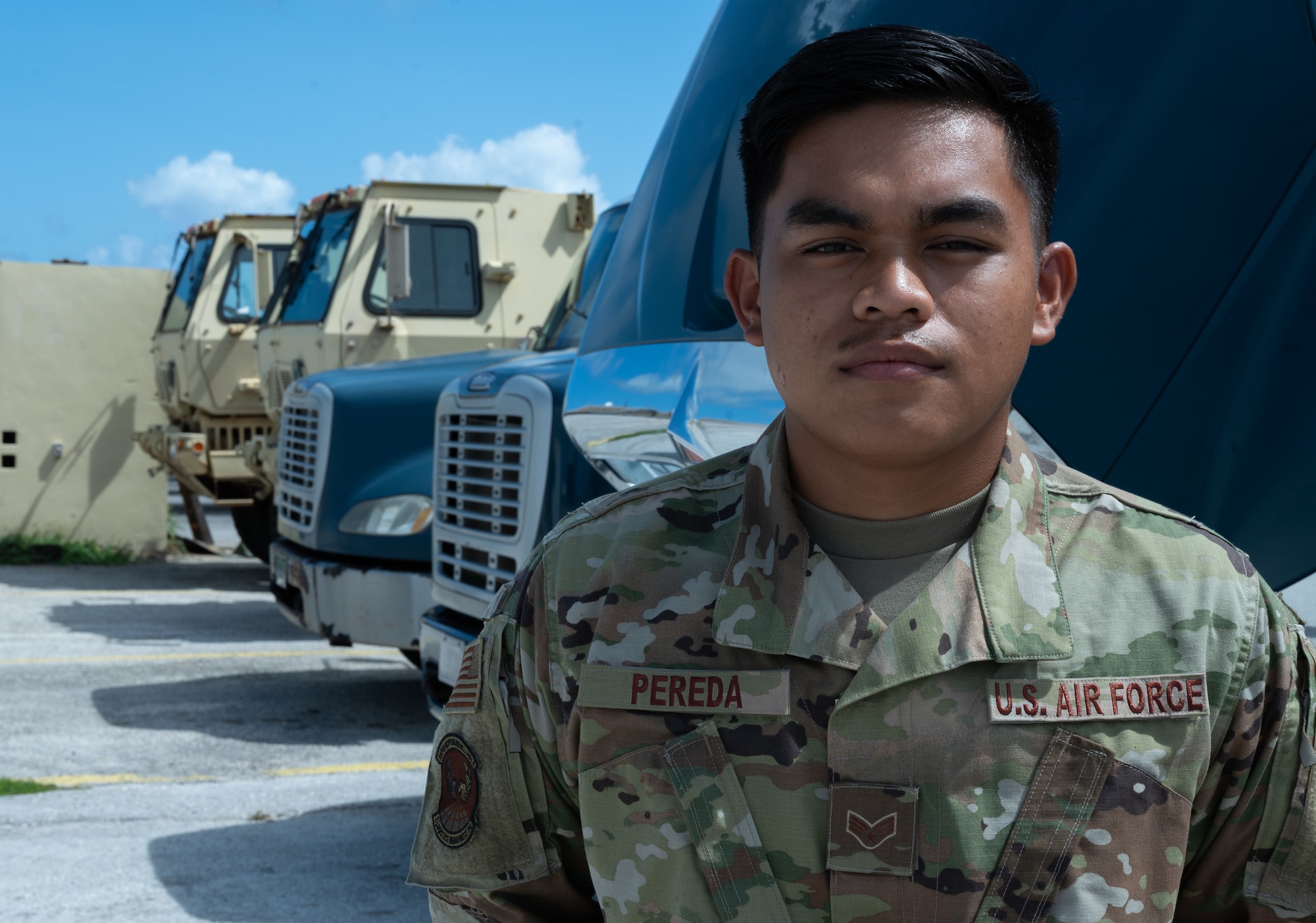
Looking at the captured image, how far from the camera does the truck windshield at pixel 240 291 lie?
10750 mm

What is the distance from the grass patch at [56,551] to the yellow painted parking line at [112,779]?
761 cm

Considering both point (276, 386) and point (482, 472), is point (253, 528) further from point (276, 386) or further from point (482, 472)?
point (482, 472)

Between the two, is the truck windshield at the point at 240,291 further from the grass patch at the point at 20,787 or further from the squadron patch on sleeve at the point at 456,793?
the squadron patch on sleeve at the point at 456,793

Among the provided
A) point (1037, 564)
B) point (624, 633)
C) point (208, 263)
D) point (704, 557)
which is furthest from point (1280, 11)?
point (208, 263)

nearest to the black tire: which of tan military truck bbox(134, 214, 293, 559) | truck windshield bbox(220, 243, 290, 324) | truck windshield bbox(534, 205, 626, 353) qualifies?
tan military truck bbox(134, 214, 293, 559)

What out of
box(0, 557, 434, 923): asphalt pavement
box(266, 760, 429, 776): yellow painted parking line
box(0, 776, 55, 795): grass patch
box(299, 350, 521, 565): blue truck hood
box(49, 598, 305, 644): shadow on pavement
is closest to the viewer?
box(0, 557, 434, 923): asphalt pavement

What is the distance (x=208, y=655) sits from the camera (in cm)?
770

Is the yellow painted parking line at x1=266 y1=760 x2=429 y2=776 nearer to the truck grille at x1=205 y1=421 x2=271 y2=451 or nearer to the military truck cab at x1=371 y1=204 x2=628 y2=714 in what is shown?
the military truck cab at x1=371 y1=204 x2=628 y2=714

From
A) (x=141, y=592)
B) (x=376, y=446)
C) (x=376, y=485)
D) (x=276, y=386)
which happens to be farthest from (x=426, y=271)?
(x=141, y=592)

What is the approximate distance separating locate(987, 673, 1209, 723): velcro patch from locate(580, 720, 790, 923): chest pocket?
0.25m

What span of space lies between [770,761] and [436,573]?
3602mm

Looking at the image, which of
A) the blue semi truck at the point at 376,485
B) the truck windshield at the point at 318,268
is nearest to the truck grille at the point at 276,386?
the truck windshield at the point at 318,268

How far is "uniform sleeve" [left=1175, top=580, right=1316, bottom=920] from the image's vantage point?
1.14 m

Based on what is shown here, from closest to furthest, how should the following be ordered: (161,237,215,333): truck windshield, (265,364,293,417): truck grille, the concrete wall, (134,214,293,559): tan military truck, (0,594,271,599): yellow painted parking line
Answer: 1. (265,364,293,417): truck grille
2. (0,594,271,599): yellow painted parking line
3. (134,214,293,559): tan military truck
4. (161,237,215,333): truck windshield
5. the concrete wall
